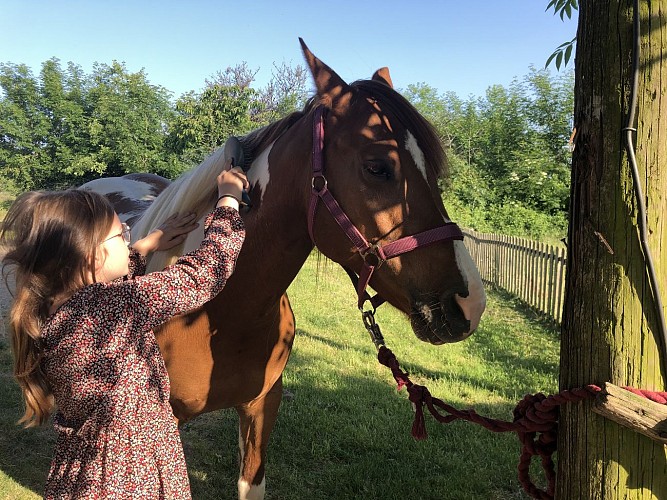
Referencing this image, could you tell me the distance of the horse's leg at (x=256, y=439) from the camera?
2.59m

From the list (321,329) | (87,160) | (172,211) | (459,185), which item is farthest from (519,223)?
(172,211)

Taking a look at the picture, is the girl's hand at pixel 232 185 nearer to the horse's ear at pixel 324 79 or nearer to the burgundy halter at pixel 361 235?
the burgundy halter at pixel 361 235

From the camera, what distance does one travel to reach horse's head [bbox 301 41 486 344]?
149cm

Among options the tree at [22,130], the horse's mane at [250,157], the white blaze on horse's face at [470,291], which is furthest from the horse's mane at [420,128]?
the tree at [22,130]

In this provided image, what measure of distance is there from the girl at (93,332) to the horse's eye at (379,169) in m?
0.54

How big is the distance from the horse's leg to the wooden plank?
73.1 inches

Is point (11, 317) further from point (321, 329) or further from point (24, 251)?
point (321, 329)

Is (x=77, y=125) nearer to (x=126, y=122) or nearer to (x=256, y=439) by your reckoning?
(x=126, y=122)

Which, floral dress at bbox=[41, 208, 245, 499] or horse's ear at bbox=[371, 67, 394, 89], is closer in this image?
floral dress at bbox=[41, 208, 245, 499]

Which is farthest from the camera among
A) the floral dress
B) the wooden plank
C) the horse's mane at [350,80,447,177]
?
the horse's mane at [350,80,447,177]

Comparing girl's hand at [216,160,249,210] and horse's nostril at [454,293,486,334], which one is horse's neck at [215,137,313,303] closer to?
girl's hand at [216,160,249,210]

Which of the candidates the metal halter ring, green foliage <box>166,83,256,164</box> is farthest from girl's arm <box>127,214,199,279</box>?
green foliage <box>166,83,256,164</box>

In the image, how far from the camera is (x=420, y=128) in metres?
1.68

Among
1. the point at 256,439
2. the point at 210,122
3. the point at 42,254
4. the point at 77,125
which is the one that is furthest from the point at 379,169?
the point at 77,125
